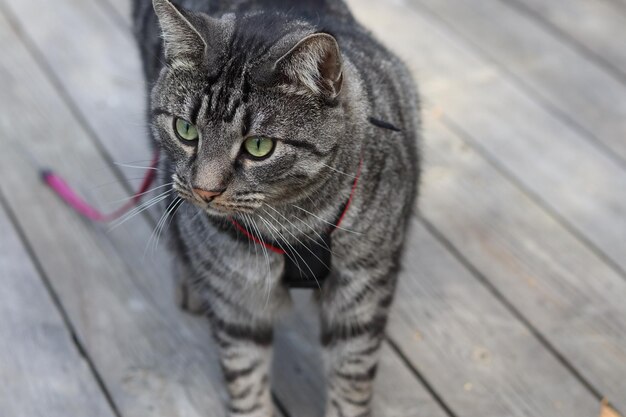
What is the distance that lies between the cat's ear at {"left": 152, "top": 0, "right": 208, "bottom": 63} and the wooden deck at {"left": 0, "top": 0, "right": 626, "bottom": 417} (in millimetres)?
783

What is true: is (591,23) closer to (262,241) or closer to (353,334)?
(353,334)

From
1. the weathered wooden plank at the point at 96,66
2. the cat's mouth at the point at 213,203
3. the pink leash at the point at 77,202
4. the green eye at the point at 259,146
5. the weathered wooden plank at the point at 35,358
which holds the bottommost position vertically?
the weathered wooden plank at the point at 35,358

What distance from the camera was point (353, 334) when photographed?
1592mm

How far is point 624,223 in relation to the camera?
6.87 ft

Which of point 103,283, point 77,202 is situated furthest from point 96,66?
point 103,283

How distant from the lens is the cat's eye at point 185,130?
131 cm

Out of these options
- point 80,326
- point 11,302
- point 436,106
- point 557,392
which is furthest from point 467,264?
point 11,302

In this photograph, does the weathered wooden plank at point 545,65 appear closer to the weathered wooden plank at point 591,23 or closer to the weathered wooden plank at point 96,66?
the weathered wooden plank at point 591,23

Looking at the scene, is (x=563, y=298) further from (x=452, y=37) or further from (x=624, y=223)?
(x=452, y=37)

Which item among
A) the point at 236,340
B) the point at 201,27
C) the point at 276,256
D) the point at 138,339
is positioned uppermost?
the point at 201,27

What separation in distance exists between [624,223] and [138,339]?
127 cm

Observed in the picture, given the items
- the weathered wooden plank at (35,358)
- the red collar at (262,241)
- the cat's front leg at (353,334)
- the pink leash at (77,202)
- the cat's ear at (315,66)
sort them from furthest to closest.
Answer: the pink leash at (77,202), the weathered wooden plank at (35,358), the cat's front leg at (353,334), the red collar at (262,241), the cat's ear at (315,66)

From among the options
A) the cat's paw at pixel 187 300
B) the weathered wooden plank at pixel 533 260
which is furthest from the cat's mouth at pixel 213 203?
the weathered wooden plank at pixel 533 260

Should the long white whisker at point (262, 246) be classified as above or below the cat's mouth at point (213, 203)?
below
